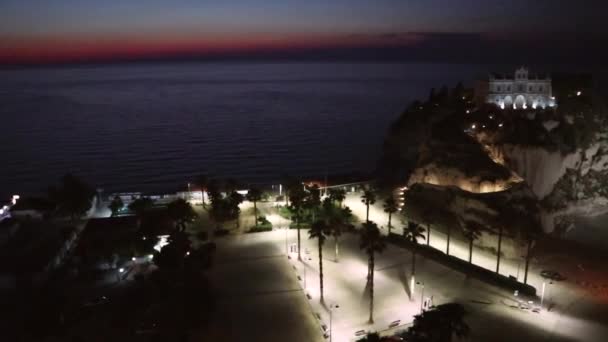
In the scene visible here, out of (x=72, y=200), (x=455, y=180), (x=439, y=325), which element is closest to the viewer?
(x=439, y=325)

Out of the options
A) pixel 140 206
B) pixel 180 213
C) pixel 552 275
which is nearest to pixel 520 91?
pixel 552 275

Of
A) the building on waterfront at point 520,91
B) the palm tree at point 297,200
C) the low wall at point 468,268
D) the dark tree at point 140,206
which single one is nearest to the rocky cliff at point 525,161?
the building on waterfront at point 520,91

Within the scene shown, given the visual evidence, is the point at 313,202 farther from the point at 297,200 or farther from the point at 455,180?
the point at 455,180

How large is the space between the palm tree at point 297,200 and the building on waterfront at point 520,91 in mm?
42512

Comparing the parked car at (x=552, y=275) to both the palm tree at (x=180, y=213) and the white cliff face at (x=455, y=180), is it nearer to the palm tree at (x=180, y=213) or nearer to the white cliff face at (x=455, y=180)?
the white cliff face at (x=455, y=180)

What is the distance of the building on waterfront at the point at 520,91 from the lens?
81.3 meters

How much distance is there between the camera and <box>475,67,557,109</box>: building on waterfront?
81.3 metres

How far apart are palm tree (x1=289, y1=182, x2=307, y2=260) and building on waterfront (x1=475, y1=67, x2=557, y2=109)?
42.5 meters

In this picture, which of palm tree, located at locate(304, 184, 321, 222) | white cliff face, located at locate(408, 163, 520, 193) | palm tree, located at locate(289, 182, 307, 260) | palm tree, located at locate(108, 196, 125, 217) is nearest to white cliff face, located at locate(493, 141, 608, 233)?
white cliff face, located at locate(408, 163, 520, 193)

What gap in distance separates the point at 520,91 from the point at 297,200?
5147 centimetres

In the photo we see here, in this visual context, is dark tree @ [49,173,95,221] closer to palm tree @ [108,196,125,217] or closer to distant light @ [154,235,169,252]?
palm tree @ [108,196,125,217]

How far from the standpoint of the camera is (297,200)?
57.0m

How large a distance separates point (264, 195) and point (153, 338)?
40.7m

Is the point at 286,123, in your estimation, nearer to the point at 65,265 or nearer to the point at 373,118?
the point at 373,118
